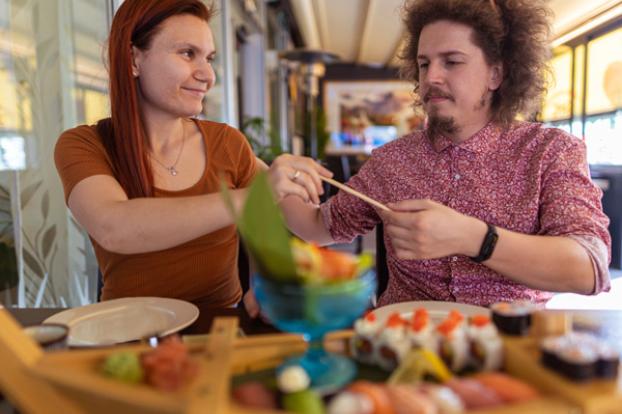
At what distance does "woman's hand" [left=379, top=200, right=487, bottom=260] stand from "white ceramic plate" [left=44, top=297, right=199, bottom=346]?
0.44 metres

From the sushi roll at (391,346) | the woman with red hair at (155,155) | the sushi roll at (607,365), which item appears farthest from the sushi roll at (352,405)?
the woman with red hair at (155,155)

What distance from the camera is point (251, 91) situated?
20.4 ft

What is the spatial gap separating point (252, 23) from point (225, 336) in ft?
18.3

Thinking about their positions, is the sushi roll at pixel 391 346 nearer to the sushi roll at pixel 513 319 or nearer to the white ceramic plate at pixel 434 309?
the sushi roll at pixel 513 319

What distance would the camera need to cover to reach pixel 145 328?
92cm

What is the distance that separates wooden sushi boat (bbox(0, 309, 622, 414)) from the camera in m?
0.43

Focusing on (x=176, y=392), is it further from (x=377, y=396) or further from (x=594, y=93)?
(x=594, y=93)

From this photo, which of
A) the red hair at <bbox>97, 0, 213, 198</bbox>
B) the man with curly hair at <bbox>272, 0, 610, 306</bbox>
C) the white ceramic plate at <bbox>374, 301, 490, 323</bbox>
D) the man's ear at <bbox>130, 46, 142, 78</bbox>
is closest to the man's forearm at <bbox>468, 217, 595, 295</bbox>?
the man with curly hair at <bbox>272, 0, 610, 306</bbox>

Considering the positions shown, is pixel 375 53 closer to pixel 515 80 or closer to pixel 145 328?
pixel 515 80

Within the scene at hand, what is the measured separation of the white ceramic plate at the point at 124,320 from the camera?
0.87 meters

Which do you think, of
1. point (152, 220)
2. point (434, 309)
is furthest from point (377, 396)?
point (152, 220)

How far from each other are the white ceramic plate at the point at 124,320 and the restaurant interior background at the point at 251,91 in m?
0.88

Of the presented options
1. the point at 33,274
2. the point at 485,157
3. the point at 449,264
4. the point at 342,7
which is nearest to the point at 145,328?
the point at 449,264

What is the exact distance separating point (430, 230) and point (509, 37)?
83 centimetres
